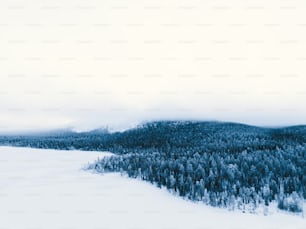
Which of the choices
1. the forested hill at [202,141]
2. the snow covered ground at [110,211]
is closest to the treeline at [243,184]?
the snow covered ground at [110,211]

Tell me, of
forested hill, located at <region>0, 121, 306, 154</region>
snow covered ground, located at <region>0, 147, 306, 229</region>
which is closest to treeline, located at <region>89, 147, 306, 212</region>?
snow covered ground, located at <region>0, 147, 306, 229</region>

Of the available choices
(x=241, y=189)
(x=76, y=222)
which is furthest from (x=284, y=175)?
(x=76, y=222)

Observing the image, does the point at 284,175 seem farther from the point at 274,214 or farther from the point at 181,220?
the point at 181,220

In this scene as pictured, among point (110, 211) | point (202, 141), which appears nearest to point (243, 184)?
point (110, 211)

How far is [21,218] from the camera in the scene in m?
8.25

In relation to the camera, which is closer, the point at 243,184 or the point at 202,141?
the point at 243,184

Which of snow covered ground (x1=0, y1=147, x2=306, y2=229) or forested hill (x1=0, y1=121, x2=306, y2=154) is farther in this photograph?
forested hill (x1=0, y1=121, x2=306, y2=154)

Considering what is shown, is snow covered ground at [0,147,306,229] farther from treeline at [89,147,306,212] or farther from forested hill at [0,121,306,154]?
forested hill at [0,121,306,154]

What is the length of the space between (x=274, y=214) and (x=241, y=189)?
7.29ft

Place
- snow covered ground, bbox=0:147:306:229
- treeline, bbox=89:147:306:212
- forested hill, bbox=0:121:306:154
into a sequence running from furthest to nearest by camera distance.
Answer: forested hill, bbox=0:121:306:154 < treeline, bbox=89:147:306:212 < snow covered ground, bbox=0:147:306:229

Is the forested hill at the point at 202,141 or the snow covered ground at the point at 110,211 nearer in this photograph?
the snow covered ground at the point at 110,211

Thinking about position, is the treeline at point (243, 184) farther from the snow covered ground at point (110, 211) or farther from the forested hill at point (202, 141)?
the forested hill at point (202, 141)

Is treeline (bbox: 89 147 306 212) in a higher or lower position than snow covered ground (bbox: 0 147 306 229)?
higher

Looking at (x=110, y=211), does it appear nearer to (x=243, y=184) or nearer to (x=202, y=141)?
(x=243, y=184)
